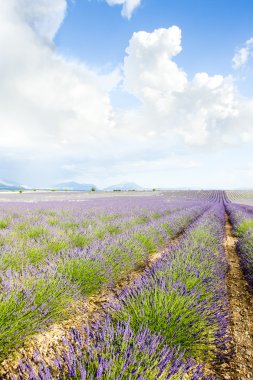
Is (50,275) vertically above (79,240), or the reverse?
(50,275)

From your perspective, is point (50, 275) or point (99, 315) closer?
point (99, 315)

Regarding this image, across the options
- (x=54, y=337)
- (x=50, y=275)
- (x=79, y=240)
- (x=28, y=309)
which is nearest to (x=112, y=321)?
(x=54, y=337)

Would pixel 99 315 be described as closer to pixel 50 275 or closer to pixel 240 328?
pixel 50 275

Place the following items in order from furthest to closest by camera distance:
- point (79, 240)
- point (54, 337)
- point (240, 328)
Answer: point (79, 240) → point (240, 328) → point (54, 337)

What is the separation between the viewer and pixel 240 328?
2.37 metres

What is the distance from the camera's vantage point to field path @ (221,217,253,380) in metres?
1.76

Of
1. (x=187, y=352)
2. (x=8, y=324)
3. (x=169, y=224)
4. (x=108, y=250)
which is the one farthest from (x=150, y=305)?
(x=169, y=224)

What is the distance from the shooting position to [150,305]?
1890 millimetres

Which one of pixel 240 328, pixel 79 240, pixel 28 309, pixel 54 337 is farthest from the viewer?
pixel 79 240

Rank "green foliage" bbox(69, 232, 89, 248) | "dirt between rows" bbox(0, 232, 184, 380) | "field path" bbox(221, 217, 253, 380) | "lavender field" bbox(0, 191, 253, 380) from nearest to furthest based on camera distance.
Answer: "lavender field" bbox(0, 191, 253, 380)
"dirt between rows" bbox(0, 232, 184, 380)
"field path" bbox(221, 217, 253, 380)
"green foliage" bbox(69, 232, 89, 248)

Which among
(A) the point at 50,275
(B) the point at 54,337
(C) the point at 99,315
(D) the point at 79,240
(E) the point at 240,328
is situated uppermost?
(A) the point at 50,275

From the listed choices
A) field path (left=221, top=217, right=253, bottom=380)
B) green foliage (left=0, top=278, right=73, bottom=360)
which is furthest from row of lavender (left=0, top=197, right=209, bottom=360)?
field path (left=221, top=217, right=253, bottom=380)

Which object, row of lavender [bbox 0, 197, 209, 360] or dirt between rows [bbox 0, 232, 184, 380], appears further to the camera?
row of lavender [bbox 0, 197, 209, 360]

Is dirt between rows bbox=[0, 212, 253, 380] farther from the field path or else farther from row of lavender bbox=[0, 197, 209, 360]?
row of lavender bbox=[0, 197, 209, 360]
